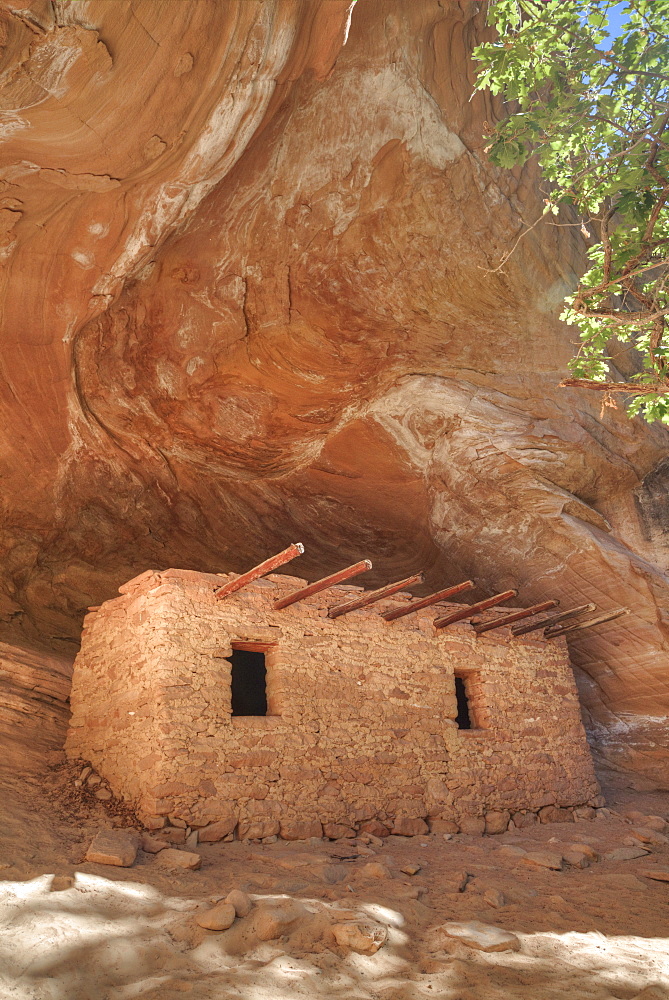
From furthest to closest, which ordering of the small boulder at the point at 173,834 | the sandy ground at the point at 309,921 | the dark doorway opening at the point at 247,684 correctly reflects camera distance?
the dark doorway opening at the point at 247,684 → the small boulder at the point at 173,834 → the sandy ground at the point at 309,921

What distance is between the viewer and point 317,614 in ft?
24.0

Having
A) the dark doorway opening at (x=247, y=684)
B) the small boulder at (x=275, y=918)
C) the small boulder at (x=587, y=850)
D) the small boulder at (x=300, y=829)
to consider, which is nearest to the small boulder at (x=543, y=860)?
the small boulder at (x=587, y=850)

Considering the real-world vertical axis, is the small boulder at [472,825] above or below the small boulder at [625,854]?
above

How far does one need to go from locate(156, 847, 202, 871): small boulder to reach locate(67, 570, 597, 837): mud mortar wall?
52 centimetres

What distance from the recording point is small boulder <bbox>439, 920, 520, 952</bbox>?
4.11 m

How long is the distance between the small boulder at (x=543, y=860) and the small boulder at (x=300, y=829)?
1.81 meters

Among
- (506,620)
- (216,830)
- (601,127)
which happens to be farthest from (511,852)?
(601,127)

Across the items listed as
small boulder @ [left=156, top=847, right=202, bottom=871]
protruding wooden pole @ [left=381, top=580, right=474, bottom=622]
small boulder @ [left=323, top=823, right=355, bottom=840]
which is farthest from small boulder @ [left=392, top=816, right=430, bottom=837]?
small boulder @ [left=156, top=847, right=202, bottom=871]

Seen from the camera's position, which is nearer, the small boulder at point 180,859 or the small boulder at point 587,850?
the small boulder at point 180,859

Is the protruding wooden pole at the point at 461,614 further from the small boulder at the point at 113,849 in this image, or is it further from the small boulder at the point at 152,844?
the small boulder at the point at 113,849

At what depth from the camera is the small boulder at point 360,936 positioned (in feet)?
13.0

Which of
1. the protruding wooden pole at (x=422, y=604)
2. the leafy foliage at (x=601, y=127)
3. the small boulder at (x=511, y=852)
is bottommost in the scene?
the small boulder at (x=511, y=852)

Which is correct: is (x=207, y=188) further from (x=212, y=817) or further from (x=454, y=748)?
(x=454, y=748)

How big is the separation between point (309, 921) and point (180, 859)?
4.57 feet
